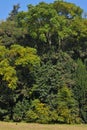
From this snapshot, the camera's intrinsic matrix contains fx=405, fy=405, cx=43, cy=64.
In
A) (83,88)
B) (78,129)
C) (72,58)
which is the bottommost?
(78,129)

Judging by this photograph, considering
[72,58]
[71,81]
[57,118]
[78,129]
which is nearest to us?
[78,129]

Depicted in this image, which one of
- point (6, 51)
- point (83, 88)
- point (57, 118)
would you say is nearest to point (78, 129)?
point (57, 118)

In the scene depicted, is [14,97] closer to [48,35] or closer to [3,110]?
[3,110]

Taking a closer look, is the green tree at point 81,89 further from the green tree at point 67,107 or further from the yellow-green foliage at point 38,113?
the yellow-green foliage at point 38,113

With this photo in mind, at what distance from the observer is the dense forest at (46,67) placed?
32.5 m

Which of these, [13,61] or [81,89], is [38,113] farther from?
[13,61]

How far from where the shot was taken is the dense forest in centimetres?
3247

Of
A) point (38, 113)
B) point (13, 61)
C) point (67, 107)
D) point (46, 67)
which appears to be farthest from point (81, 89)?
point (13, 61)

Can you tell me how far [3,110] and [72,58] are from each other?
26.5 ft

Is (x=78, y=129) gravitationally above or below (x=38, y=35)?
below

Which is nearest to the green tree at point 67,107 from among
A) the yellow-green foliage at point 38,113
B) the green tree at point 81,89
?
the green tree at point 81,89

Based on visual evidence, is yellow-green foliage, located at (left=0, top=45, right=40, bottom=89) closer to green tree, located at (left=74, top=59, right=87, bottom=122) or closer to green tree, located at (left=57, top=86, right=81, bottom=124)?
green tree, located at (left=57, top=86, right=81, bottom=124)

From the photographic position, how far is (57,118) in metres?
32.0

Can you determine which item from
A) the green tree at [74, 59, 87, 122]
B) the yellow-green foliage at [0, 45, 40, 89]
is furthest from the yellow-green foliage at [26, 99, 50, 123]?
the green tree at [74, 59, 87, 122]
